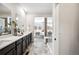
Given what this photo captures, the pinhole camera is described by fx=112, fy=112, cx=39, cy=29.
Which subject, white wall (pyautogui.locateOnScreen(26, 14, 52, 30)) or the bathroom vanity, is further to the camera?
white wall (pyautogui.locateOnScreen(26, 14, 52, 30))

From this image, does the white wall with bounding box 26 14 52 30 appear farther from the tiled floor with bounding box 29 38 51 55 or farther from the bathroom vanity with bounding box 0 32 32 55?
the bathroom vanity with bounding box 0 32 32 55

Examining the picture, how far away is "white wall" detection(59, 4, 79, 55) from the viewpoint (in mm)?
2826

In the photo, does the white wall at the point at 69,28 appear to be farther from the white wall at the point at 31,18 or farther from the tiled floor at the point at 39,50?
the white wall at the point at 31,18

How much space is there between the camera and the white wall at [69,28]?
2.83m

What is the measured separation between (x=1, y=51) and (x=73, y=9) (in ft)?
6.49

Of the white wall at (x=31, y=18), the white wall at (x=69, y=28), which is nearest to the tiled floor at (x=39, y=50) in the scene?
the white wall at (x=69, y=28)

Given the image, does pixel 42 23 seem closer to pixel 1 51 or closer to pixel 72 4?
pixel 72 4

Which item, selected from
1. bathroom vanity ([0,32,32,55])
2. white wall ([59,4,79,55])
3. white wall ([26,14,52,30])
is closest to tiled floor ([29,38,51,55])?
bathroom vanity ([0,32,32,55])

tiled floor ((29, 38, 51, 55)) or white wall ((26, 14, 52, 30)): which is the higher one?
white wall ((26, 14, 52, 30))

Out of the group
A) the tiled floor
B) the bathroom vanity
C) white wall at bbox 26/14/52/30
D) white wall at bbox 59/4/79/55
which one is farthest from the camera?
white wall at bbox 26/14/52/30

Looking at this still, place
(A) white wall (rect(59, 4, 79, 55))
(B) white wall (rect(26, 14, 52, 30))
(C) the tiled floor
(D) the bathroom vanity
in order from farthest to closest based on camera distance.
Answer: (B) white wall (rect(26, 14, 52, 30)) < (C) the tiled floor < (A) white wall (rect(59, 4, 79, 55)) < (D) the bathroom vanity

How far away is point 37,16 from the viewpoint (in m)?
8.73

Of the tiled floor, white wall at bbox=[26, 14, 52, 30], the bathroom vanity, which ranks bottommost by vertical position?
the tiled floor

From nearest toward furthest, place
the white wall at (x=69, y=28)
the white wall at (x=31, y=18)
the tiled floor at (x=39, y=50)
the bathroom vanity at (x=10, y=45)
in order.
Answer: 1. the bathroom vanity at (x=10, y=45)
2. the white wall at (x=69, y=28)
3. the tiled floor at (x=39, y=50)
4. the white wall at (x=31, y=18)
